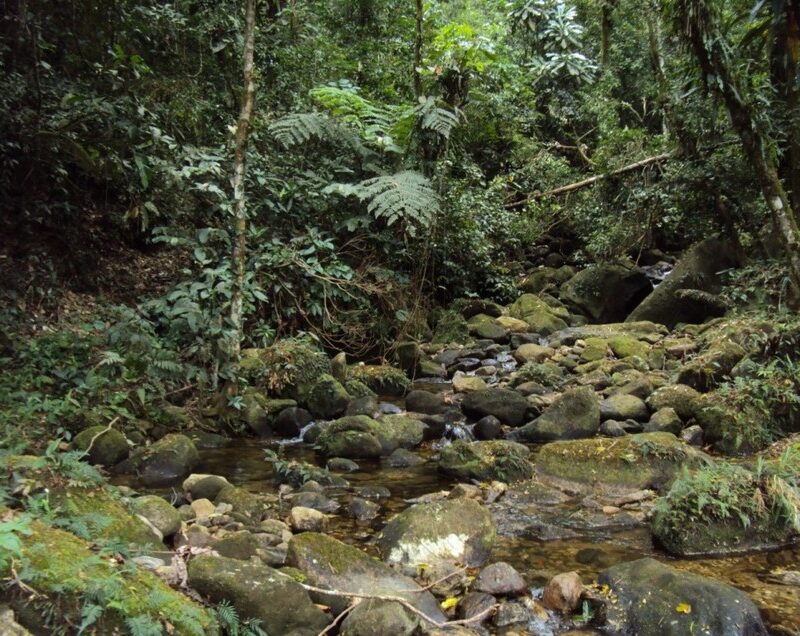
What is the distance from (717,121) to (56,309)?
9.21 metres

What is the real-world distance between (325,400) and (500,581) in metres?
3.85

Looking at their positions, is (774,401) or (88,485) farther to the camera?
(774,401)

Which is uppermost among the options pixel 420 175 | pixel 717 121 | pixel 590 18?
pixel 590 18

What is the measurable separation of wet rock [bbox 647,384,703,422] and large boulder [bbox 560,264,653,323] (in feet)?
16.8

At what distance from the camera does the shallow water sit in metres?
3.49

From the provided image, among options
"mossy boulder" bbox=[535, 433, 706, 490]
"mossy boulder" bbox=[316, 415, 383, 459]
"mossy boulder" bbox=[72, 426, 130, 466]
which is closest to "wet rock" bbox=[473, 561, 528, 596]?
"mossy boulder" bbox=[535, 433, 706, 490]

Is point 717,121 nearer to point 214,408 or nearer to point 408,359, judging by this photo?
point 408,359

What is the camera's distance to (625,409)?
671 cm

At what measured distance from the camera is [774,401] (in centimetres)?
600

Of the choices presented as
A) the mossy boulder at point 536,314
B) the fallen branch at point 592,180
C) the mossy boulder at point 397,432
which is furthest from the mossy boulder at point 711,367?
the fallen branch at point 592,180

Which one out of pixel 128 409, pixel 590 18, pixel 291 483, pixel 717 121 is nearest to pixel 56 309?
pixel 128 409

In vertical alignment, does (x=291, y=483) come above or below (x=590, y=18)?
below

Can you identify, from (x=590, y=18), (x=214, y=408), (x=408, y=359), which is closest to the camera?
(x=214, y=408)

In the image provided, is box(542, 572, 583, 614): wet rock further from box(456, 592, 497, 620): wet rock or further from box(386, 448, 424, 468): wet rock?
box(386, 448, 424, 468): wet rock
